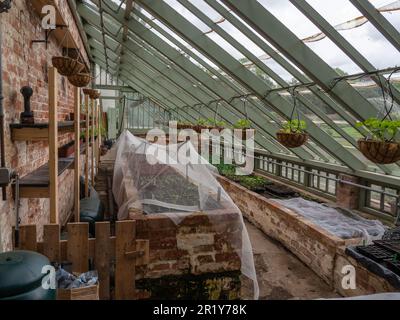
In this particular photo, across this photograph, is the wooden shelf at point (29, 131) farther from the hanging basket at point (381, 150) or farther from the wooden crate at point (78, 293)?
the hanging basket at point (381, 150)

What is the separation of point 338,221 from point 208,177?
8.61 ft

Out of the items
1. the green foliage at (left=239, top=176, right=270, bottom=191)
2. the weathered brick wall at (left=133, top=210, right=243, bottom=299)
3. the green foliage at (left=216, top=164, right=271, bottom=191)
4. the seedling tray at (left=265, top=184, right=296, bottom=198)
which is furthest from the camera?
the green foliage at (left=216, top=164, right=271, bottom=191)

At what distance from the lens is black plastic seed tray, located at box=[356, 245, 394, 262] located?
3037 millimetres

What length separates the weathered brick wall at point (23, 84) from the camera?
2211 mm

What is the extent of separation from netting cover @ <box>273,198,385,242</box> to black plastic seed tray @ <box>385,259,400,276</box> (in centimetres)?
92

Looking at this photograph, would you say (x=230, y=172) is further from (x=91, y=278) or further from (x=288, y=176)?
(x=91, y=278)

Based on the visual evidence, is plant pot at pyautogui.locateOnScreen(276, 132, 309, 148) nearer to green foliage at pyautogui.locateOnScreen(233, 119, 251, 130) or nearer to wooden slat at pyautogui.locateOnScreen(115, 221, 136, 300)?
green foliage at pyautogui.locateOnScreen(233, 119, 251, 130)

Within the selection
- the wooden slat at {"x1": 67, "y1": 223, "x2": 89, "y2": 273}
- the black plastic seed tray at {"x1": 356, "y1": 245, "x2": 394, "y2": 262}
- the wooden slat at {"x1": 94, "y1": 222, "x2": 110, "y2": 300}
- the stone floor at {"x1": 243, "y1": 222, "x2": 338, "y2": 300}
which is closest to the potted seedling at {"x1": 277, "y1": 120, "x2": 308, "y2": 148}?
the black plastic seed tray at {"x1": 356, "y1": 245, "x2": 394, "y2": 262}

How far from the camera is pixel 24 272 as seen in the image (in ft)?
5.04

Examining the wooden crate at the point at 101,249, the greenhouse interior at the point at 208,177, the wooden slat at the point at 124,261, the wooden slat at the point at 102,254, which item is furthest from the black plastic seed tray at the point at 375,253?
the wooden slat at the point at 102,254

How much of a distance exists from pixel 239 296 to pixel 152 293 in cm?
75

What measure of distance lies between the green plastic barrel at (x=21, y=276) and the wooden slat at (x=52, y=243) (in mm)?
593

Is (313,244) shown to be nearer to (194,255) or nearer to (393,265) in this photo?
(393,265)
